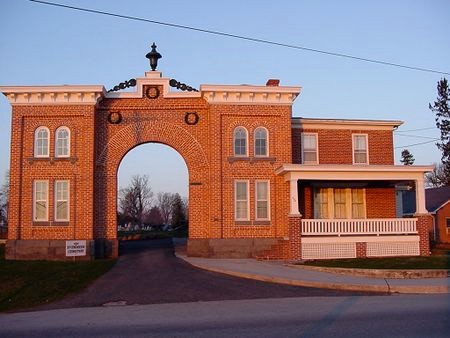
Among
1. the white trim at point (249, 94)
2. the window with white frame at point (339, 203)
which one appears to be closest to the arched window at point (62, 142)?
the white trim at point (249, 94)

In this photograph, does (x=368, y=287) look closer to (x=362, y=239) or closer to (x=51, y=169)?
(x=362, y=239)

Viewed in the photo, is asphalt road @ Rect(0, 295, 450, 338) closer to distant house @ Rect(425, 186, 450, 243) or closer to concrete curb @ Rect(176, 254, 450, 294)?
concrete curb @ Rect(176, 254, 450, 294)

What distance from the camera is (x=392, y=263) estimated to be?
21.6 metres

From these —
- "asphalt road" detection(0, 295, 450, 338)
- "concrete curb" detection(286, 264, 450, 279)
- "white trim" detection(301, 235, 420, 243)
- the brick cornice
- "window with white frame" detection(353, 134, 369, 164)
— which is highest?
the brick cornice

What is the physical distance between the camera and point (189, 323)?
11.5 m

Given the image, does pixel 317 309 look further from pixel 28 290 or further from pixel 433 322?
pixel 28 290

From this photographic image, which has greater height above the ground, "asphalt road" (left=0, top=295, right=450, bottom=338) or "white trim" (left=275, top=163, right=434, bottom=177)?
"white trim" (left=275, top=163, right=434, bottom=177)

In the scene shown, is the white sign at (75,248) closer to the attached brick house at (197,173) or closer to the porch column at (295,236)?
the attached brick house at (197,173)

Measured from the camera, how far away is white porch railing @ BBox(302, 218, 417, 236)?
24.6 meters

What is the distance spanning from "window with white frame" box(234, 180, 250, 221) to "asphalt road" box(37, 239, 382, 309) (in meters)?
4.74

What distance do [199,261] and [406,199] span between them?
108 ft

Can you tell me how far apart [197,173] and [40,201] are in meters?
7.23

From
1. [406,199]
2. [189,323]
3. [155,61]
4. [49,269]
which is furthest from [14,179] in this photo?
[406,199]

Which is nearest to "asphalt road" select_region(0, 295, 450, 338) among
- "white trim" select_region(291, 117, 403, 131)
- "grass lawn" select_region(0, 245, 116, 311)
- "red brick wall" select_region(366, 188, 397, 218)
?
"grass lawn" select_region(0, 245, 116, 311)
